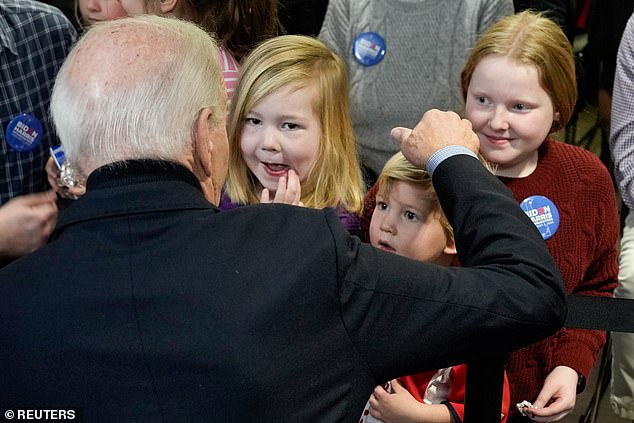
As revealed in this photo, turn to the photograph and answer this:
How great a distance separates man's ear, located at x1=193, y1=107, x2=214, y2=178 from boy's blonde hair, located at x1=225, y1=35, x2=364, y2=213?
939 mm

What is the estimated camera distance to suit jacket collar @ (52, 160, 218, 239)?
1510 mm

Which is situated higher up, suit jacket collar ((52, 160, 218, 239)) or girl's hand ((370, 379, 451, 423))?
suit jacket collar ((52, 160, 218, 239))

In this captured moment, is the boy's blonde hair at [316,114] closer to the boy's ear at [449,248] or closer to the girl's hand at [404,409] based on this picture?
the boy's ear at [449,248]

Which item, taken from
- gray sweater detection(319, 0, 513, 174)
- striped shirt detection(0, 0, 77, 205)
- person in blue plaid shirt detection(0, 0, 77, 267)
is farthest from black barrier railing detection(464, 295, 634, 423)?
gray sweater detection(319, 0, 513, 174)

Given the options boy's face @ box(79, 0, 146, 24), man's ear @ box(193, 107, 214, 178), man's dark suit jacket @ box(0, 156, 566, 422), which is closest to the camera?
man's dark suit jacket @ box(0, 156, 566, 422)

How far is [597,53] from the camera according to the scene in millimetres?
4234

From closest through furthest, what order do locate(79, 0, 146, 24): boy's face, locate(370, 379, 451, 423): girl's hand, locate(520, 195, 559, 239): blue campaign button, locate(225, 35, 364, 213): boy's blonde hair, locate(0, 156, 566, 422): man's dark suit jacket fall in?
locate(0, 156, 566, 422): man's dark suit jacket
locate(370, 379, 451, 423): girl's hand
locate(520, 195, 559, 239): blue campaign button
locate(225, 35, 364, 213): boy's blonde hair
locate(79, 0, 146, 24): boy's face

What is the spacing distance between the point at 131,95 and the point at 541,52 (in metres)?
1.37

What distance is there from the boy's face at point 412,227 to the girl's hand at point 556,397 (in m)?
0.39

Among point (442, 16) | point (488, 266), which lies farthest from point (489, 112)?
point (488, 266)

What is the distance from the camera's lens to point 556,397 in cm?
235

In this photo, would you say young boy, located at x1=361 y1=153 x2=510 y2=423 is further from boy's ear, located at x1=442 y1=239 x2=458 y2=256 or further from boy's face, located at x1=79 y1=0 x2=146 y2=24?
boy's face, located at x1=79 y1=0 x2=146 y2=24

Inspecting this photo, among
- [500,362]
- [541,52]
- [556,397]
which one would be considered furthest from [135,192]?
[541,52]

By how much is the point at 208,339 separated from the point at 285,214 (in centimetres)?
23
